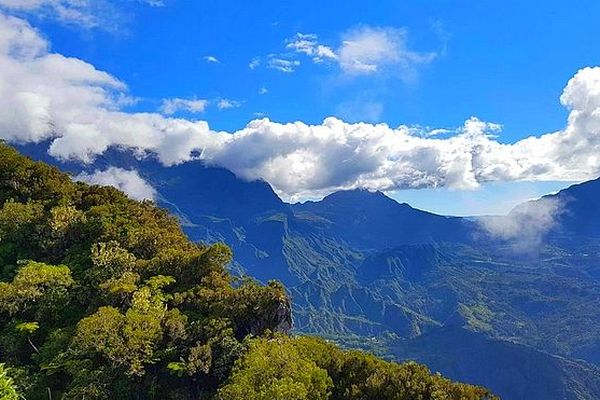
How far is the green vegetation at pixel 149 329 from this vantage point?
93.4 ft

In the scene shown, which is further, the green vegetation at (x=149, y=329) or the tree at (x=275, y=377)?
the green vegetation at (x=149, y=329)

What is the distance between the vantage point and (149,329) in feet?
107

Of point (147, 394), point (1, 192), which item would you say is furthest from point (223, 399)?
point (1, 192)

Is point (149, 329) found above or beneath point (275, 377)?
above

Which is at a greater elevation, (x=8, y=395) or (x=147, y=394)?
(x=8, y=395)

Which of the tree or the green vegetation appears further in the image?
the green vegetation

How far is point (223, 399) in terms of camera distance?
88.1ft

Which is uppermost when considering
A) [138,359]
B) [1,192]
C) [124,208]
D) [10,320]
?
[1,192]

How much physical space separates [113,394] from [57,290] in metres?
12.1

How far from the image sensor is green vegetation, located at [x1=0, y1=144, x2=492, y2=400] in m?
28.5

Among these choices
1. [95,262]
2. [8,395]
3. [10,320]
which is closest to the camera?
[8,395]

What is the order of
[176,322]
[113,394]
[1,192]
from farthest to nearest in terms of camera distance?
1. [1,192]
2. [176,322]
3. [113,394]

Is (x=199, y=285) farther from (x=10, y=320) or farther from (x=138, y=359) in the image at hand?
(x=10, y=320)

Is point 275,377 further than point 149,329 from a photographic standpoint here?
No
